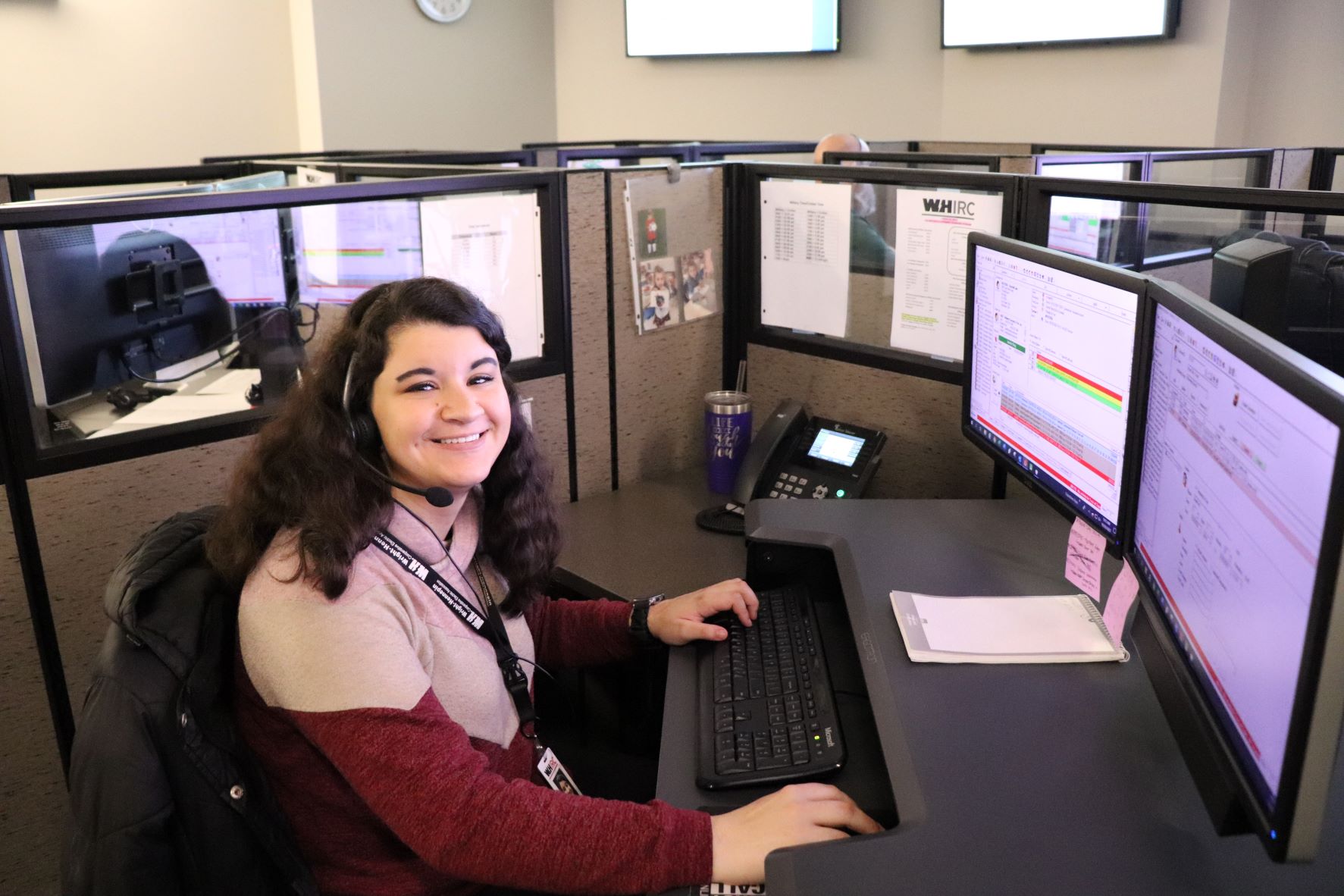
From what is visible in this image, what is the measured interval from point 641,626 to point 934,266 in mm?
723

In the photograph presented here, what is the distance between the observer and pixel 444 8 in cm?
572

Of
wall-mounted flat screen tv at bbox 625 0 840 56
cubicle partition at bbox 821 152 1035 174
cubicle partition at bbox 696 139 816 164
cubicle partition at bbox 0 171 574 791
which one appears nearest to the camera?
cubicle partition at bbox 0 171 574 791

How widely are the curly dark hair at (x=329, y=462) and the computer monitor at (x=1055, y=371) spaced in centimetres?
61

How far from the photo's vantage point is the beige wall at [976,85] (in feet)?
12.6

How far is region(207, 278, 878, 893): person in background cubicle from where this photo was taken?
97cm

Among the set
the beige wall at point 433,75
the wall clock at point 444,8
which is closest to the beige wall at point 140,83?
the beige wall at point 433,75

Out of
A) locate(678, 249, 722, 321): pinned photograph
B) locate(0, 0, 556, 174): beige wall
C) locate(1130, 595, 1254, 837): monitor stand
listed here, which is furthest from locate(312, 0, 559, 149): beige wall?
locate(1130, 595, 1254, 837): monitor stand

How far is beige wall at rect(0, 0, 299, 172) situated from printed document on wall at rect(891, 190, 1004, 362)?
14.8 feet

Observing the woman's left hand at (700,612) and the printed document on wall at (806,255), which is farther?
the printed document on wall at (806,255)

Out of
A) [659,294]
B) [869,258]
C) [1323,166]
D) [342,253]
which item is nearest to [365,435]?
[659,294]

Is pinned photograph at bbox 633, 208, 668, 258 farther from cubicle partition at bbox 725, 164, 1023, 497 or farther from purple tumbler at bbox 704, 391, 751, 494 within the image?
purple tumbler at bbox 704, 391, 751, 494

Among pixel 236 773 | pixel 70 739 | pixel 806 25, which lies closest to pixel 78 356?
pixel 70 739

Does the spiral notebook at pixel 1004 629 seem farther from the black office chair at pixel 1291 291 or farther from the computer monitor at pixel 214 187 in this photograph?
the computer monitor at pixel 214 187

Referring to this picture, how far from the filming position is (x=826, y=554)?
1435 millimetres
